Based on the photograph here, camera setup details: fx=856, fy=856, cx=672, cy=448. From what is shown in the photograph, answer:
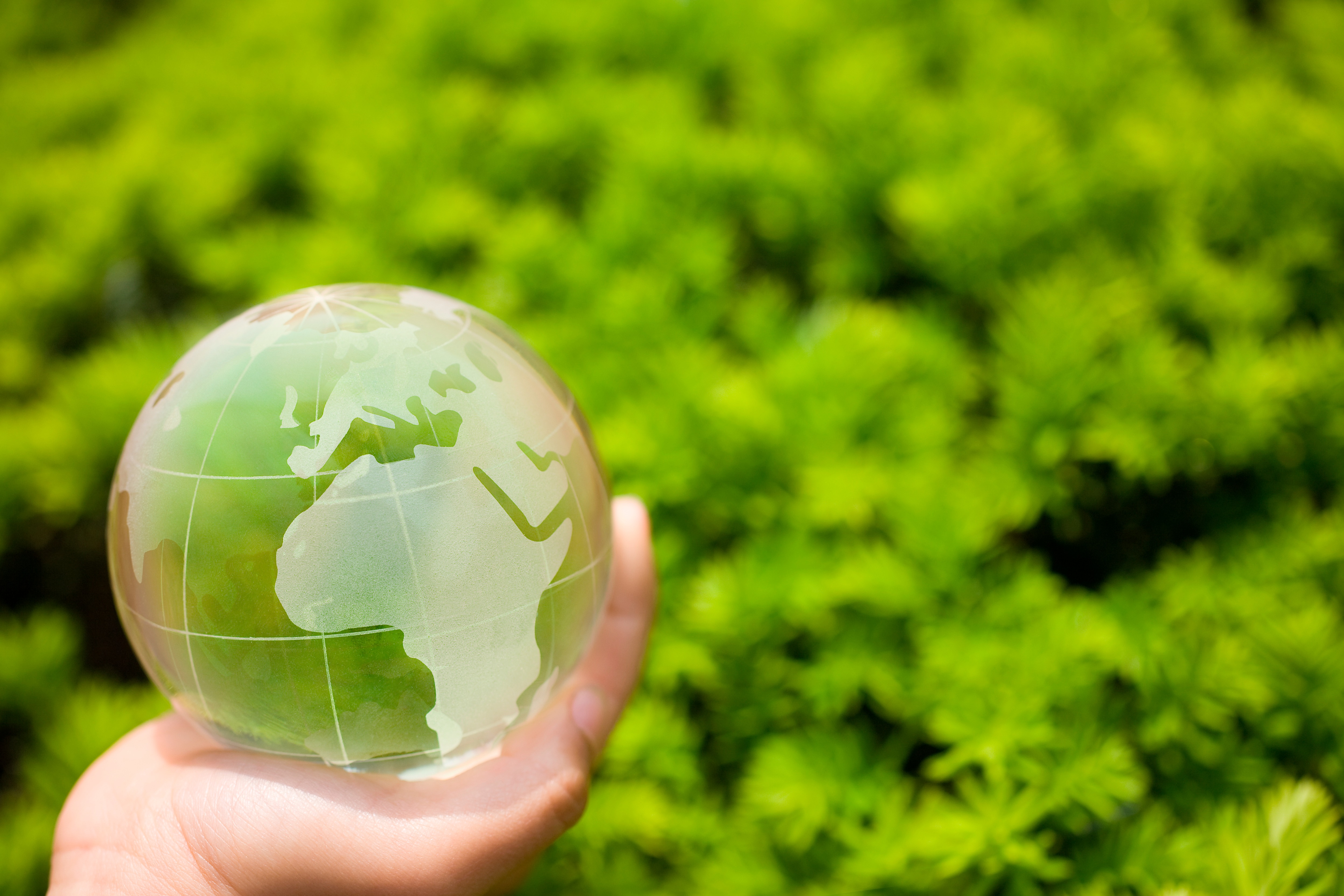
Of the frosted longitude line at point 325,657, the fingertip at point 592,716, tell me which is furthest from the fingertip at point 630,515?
the frosted longitude line at point 325,657

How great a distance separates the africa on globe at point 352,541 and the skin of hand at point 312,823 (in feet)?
0.10

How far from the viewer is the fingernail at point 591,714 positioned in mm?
831

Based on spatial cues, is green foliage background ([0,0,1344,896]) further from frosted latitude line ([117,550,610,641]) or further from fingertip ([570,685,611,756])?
frosted latitude line ([117,550,610,641])

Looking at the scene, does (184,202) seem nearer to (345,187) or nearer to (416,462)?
(345,187)

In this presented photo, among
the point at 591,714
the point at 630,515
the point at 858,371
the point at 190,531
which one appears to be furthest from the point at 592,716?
the point at 858,371

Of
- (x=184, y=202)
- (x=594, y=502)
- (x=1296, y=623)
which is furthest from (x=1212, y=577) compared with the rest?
(x=184, y=202)

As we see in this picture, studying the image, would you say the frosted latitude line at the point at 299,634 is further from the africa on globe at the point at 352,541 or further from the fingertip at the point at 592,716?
the fingertip at the point at 592,716

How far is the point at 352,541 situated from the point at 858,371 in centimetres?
82

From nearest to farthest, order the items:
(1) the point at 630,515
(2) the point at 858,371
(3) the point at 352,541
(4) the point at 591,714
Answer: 1. (3) the point at 352,541
2. (4) the point at 591,714
3. (1) the point at 630,515
4. (2) the point at 858,371

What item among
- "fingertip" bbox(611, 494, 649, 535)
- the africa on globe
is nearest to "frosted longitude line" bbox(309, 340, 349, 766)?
the africa on globe

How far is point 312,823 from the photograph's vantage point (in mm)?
688

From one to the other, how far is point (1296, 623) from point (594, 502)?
82cm

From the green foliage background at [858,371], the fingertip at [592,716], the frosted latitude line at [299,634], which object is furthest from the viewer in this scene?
the green foliage background at [858,371]

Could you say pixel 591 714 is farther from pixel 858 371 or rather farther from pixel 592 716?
pixel 858 371
